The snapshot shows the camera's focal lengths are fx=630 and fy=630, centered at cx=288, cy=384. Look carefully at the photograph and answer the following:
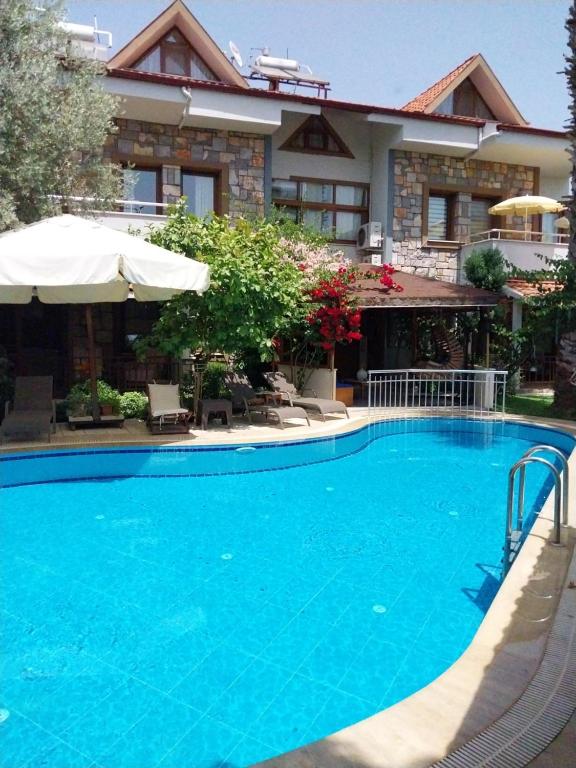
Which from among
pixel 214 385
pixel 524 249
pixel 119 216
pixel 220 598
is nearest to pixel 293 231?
pixel 119 216

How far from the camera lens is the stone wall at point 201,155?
1730 cm

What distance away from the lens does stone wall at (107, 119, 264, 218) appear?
17.3m

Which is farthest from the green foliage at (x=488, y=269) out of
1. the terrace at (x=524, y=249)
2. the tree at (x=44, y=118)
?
the tree at (x=44, y=118)

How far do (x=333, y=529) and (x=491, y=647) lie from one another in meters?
3.72

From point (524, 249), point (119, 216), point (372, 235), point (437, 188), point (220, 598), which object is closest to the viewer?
point (220, 598)

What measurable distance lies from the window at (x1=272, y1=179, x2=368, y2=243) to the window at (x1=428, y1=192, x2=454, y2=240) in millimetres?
2204

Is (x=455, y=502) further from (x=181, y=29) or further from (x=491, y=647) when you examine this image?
(x=181, y=29)

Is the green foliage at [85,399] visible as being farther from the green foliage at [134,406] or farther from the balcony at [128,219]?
the balcony at [128,219]

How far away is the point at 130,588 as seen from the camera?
6.01m

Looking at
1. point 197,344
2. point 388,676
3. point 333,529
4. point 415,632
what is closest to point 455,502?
point 333,529

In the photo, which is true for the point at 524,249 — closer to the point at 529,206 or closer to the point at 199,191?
the point at 529,206

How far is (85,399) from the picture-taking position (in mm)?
12961

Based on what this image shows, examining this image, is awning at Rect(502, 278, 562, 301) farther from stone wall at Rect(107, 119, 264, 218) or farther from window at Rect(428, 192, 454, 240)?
stone wall at Rect(107, 119, 264, 218)

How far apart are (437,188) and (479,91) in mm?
3832
